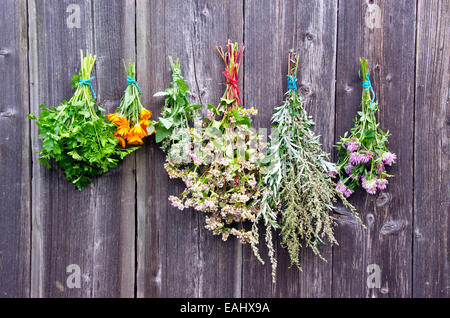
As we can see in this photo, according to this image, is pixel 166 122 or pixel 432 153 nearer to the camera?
pixel 166 122

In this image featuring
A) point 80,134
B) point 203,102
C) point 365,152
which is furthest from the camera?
point 203,102

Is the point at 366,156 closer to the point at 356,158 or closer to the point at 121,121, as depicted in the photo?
the point at 356,158

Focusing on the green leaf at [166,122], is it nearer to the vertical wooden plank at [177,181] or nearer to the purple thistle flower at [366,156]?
the vertical wooden plank at [177,181]

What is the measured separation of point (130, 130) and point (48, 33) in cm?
74

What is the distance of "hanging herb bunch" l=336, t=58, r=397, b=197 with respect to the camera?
5.27 ft

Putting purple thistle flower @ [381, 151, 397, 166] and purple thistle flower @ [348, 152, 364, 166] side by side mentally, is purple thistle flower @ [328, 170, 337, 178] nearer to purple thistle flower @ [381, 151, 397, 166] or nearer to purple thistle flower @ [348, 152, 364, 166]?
purple thistle flower @ [348, 152, 364, 166]

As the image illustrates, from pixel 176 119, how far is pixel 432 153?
1408mm

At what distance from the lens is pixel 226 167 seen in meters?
1.56

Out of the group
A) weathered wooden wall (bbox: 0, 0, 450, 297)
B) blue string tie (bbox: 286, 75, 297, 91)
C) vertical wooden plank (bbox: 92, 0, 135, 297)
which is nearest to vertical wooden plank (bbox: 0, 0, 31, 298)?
weathered wooden wall (bbox: 0, 0, 450, 297)

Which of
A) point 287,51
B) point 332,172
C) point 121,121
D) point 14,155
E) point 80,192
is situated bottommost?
point 80,192

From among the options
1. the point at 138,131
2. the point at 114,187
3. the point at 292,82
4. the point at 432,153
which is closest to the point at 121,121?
the point at 138,131

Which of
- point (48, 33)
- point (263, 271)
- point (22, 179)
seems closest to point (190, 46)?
point (48, 33)

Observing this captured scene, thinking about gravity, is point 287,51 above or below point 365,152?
above

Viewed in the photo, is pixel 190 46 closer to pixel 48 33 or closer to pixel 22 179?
pixel 48 33
